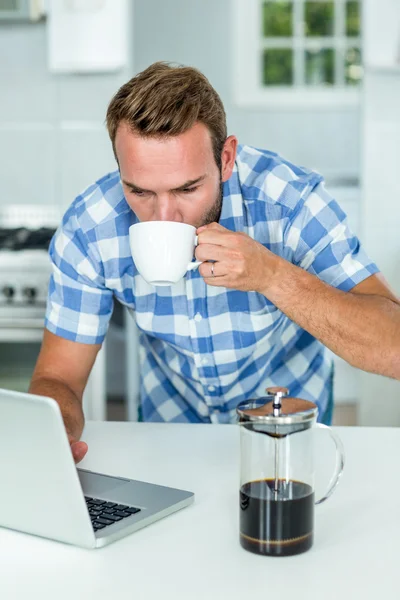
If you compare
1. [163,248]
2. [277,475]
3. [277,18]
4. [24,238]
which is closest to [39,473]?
[277,475]

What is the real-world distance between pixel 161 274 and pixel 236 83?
336 cm

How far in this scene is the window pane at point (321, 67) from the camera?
14.4 ft

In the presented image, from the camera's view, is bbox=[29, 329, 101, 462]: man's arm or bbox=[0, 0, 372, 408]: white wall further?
bbox=[0, 0, 372, 408]: white wall

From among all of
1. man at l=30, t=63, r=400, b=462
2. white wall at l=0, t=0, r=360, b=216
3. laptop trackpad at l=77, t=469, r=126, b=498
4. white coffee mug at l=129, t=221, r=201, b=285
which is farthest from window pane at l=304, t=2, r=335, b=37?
laptop trackpad at l=77, t=469, r=126, b=498

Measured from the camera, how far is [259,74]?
4.38 meters

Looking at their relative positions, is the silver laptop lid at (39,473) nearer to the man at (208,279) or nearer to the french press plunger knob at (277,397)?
the french press plunger knob at (277,397)

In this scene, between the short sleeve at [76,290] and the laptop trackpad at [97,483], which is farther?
the short sleeve at [76,290]

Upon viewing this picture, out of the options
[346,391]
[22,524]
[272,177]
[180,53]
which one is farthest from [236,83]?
[22,524]

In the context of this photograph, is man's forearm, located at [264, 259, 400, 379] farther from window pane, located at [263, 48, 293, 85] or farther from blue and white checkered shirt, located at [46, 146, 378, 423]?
window pane, located at [263, 48, 293, 85]

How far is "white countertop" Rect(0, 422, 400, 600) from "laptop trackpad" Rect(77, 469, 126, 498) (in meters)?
0.05

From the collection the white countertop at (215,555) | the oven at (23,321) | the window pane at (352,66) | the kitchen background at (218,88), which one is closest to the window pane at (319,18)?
the kitchen background at (218,88)

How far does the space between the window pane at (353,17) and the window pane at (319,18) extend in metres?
0.08

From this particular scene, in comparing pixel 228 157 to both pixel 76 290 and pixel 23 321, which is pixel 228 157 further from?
pixel 23 321

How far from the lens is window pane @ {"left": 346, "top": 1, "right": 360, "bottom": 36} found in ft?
14.3
